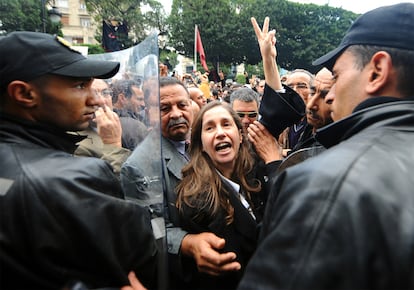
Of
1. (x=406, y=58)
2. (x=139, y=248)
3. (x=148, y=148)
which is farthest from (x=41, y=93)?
(x=406, y=58)

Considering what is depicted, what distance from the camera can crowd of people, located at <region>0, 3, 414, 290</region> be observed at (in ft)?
2.74

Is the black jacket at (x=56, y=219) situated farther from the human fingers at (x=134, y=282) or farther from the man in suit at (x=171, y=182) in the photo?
the man in suit at (x=171, y=182)

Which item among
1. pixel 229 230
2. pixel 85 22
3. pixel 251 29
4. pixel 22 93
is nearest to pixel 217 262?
pixel 229 230

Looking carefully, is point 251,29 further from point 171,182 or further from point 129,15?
point 171,182

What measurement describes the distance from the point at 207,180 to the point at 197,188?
0.09 meters

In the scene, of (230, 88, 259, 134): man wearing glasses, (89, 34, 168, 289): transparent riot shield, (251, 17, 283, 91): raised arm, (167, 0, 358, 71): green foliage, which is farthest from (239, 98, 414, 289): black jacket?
(167, 0, 358, 71): green foliage

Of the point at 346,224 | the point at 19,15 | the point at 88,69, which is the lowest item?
the point at 346,224

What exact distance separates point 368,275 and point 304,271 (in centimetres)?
15

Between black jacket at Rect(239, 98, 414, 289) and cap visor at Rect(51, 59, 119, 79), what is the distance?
950 mm

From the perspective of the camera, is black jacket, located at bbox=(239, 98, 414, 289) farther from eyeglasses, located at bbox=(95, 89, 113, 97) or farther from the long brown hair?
eyeglasses, located at bbox=(95, 89, 113, 97)

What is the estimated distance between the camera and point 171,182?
7.49 ft

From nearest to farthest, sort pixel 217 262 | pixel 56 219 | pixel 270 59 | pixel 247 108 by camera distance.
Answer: pixel 56 219, pixel 217 262, pixel 270 59, pixel 247 108

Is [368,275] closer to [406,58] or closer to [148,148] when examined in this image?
[406,58]

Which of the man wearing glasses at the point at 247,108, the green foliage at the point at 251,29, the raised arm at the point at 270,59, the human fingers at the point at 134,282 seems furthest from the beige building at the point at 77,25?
the human fingers at the point at 134,282
